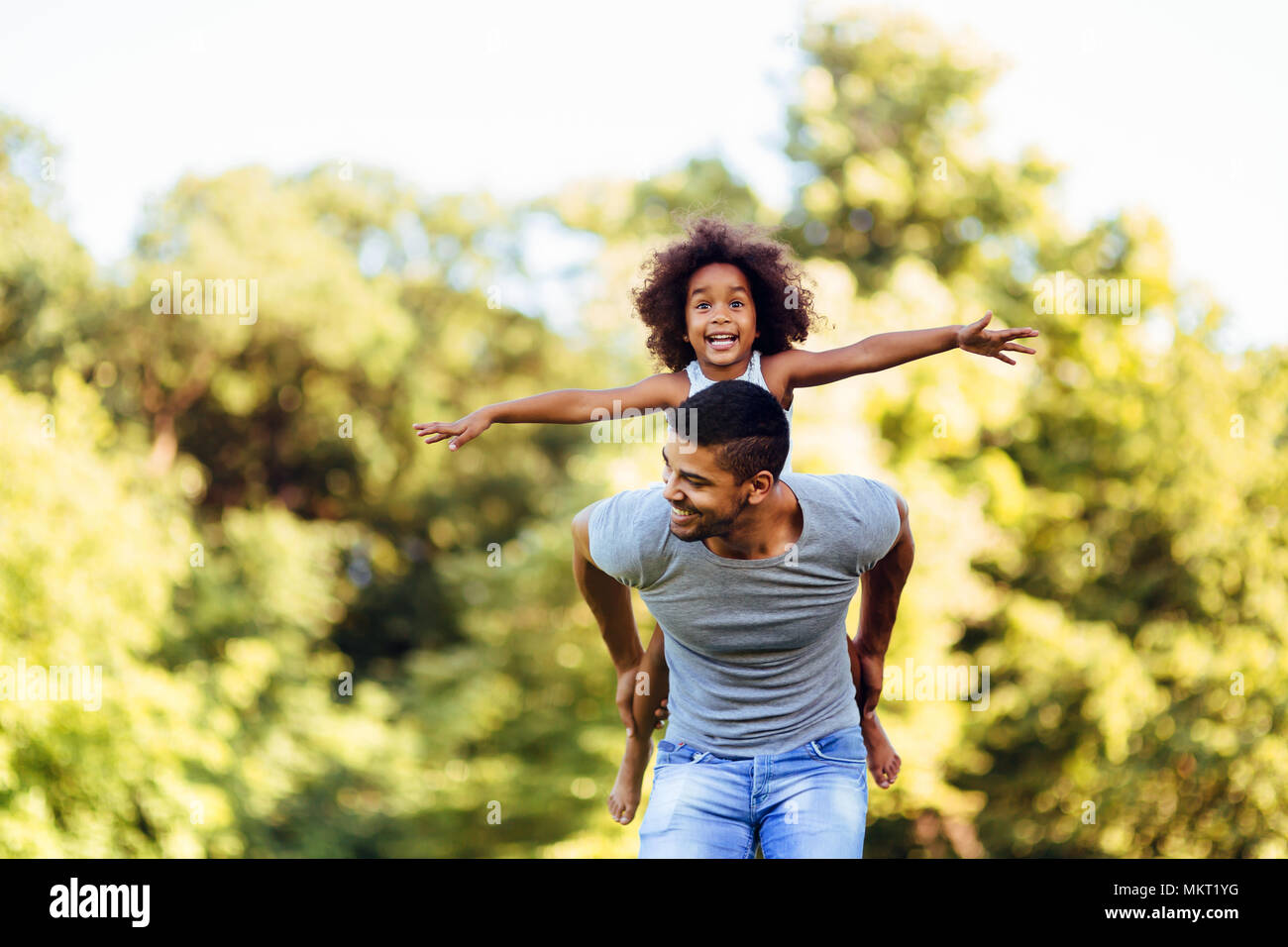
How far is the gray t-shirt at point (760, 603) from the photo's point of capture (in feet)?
9.04

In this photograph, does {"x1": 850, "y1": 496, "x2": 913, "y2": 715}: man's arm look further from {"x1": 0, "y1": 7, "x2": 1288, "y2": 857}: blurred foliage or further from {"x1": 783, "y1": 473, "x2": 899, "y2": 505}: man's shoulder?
{"x1": 0, "y1": 7, "x2": 1288, "y2": 857}: blurred foliage

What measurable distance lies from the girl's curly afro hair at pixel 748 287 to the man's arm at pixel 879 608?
670mm

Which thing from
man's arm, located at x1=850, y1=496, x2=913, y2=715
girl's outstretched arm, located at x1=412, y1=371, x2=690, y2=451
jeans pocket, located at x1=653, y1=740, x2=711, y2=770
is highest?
girl's outstretched arm, located at x1=412, y1=371, x2=690, y2=451

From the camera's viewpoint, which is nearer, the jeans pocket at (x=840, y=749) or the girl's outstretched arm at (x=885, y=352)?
the jeans pocket at (x=840, y=749)

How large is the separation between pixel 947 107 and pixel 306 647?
38.8ft

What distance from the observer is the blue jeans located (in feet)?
9.00

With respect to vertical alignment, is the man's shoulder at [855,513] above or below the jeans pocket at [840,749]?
above

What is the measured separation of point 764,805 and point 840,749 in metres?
0.22

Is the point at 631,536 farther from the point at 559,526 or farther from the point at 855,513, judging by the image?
the point at 559,526

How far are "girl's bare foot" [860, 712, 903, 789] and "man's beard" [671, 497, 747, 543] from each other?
1.04 meters

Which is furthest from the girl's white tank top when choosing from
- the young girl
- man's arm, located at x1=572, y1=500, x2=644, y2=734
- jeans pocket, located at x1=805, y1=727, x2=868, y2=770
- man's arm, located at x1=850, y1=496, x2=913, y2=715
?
jeans pocket, located at x1=805, y1=727, x2=868, y2=770

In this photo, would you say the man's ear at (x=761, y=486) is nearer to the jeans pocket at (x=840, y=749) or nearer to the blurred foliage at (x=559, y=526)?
the jeans pocket at (x=840, y=749)

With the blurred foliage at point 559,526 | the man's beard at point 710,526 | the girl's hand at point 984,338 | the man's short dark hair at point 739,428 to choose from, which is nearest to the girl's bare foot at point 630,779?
the man's beard at point 710,526

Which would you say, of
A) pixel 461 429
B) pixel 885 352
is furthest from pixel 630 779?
pixel 885 352
